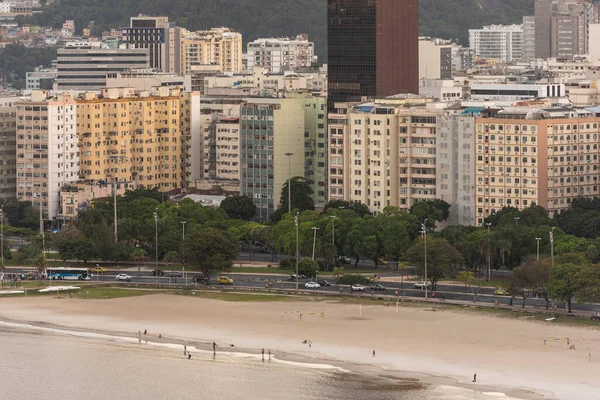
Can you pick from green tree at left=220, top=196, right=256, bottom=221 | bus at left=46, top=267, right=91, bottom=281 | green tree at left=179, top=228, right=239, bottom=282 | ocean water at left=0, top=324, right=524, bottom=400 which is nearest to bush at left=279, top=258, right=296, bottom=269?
green tree at left=179, top=228, right=239, bottom=282

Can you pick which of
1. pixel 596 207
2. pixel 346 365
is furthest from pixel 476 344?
pixel 596 207

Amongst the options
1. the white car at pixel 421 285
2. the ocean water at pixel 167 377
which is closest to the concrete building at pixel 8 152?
the white car at pixel 421 285

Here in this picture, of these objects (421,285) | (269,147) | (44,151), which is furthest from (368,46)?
(421,285)

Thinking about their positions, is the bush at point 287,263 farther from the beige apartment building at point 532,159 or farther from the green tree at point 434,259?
the beige apartment building at point 532,159

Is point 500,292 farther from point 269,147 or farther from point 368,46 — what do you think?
point 368,46

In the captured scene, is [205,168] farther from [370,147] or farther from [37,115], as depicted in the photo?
[370,147]

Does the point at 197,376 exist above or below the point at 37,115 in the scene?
below
